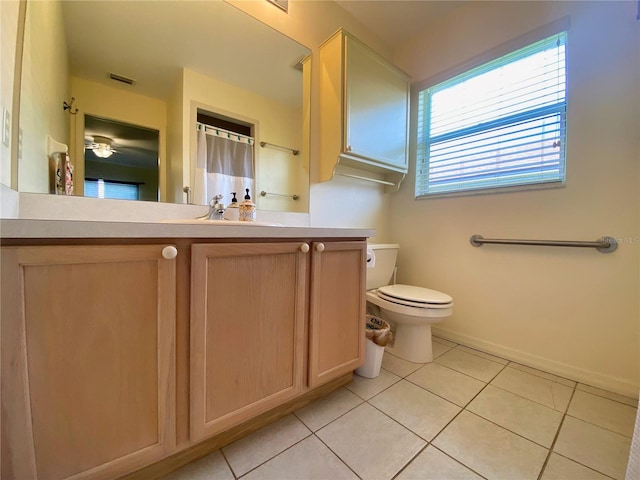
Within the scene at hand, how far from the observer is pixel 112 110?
1.12 metres

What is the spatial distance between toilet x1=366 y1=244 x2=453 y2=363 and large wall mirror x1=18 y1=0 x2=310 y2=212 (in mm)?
784

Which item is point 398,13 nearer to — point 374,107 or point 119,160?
point 374,107

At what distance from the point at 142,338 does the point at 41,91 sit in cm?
103

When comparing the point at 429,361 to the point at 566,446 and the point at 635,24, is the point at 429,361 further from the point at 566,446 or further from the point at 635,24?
the point at 635,24

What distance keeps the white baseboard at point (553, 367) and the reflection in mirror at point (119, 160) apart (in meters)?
2.21

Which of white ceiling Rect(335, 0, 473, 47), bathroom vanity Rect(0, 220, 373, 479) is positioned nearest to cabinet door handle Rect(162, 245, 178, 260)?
bathroom vanity Rect(0, 220, 373, 479)

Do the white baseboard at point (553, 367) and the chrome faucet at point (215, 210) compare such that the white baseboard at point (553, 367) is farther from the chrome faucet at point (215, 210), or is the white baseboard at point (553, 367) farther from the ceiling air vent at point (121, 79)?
the ceiling air vent at point (121, 79)

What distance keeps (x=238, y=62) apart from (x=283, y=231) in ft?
3.90

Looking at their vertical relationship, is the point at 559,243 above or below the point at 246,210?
below

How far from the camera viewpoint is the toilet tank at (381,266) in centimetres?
185

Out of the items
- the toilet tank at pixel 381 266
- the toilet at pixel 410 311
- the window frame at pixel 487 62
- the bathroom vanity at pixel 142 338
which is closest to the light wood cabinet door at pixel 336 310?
the bathroom vanity at pixel 142 338

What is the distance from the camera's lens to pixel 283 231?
934 mm

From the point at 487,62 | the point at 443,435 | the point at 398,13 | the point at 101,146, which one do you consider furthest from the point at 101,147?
the point at 487,62

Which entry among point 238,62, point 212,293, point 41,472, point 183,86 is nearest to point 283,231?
point 212,293
